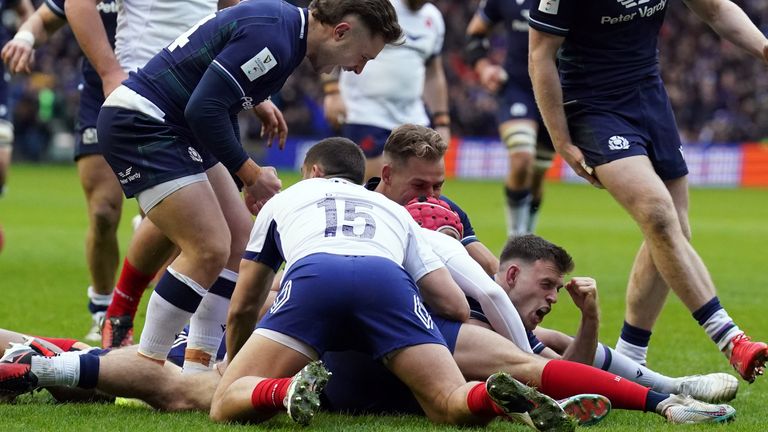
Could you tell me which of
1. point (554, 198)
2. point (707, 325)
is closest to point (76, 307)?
point (707, 325)

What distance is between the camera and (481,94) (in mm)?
32719

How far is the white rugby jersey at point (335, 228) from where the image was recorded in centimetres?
470

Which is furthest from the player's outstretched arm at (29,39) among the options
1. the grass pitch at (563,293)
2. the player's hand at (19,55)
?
the grass pitch at (563,293)

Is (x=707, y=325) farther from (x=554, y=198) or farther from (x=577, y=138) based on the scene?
(x=554, y=198)

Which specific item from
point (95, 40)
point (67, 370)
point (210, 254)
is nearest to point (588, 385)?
point (210, 254)

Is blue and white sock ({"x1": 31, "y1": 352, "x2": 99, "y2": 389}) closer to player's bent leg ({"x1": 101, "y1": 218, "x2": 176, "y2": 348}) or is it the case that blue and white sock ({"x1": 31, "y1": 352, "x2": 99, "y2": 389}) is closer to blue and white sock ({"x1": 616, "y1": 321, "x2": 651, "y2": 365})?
player's bent leg ({"x1": 101, "y1": 218, "x2": 176, "y2": 348})

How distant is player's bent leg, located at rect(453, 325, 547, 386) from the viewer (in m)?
4.91

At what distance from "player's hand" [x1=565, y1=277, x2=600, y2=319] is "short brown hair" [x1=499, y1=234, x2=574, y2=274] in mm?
122

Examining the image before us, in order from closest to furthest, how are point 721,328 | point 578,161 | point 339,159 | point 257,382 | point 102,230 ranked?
point 257,382 < point 339,159 < point 721,328 < point 578,161 < point 102,230

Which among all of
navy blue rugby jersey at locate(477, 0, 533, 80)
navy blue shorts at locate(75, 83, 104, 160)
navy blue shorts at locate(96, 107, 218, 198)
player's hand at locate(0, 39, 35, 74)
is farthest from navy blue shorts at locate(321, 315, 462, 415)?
navy blue rugby jersey at locate(477, 0, 533, 80)

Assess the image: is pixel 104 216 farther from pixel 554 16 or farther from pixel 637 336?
pixel 637 336

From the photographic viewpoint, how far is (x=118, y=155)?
5.51 metres

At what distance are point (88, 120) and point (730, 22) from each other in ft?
12.9

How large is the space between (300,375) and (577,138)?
8.63 ft
